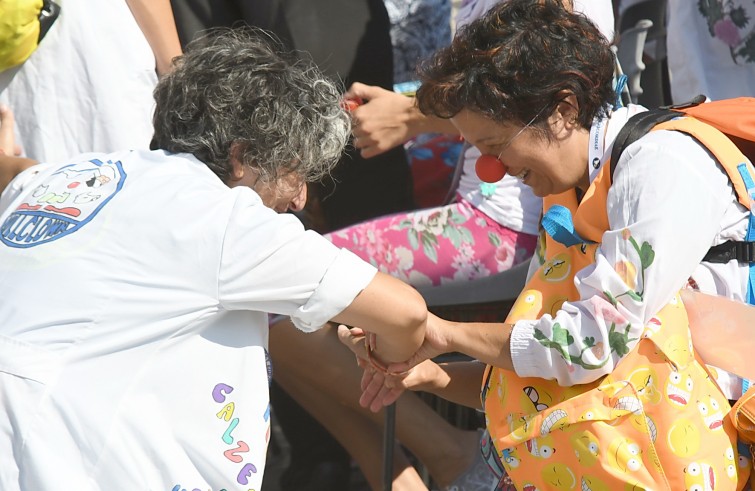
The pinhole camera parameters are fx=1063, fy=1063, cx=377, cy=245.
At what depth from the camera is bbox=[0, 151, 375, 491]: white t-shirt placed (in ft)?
6.58

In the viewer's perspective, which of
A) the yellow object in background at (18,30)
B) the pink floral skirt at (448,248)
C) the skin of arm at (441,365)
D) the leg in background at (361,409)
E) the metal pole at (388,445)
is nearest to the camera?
the skin of arm at (441,365)

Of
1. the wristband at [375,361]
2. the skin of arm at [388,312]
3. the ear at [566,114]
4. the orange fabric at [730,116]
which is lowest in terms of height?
the wristband at [375,361]

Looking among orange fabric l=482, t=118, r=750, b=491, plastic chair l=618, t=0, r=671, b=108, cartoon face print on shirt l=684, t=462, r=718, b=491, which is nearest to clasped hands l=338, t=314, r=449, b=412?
orange fabric l=482, t=118, r=750, b=491

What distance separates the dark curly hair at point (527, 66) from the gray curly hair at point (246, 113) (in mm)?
317

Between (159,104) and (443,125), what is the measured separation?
103cm

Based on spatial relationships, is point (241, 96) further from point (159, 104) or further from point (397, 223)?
point (397, 223)

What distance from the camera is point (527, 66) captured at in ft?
7.63

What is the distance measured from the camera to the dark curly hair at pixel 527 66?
2.33m

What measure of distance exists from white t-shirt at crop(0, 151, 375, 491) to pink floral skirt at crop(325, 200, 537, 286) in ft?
3.36

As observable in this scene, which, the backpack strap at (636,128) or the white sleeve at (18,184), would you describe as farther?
the white sleeve at (18,184)

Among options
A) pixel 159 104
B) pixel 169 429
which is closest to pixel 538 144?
pixel 159 104

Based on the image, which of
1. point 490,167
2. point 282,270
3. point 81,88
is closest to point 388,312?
point 282,270

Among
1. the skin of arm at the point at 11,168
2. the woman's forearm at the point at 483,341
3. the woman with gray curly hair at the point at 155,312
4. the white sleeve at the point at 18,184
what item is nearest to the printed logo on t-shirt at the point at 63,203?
the woman with gray curly hair at the point at 155,312

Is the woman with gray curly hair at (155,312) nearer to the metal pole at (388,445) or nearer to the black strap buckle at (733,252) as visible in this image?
the black strap buckle at (733,252)
